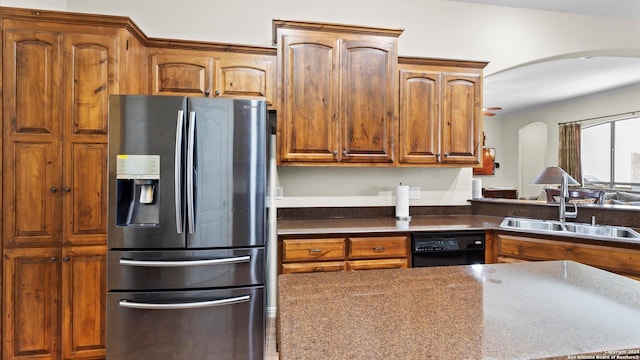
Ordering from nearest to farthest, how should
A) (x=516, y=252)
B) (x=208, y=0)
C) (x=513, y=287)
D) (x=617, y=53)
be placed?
1. (x=513, y=287)
2. (x=516, y=252)
3. (x=208, y=0)
4. (x=617, y=53)

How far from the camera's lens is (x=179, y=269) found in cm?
205

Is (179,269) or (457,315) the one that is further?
(179,269)

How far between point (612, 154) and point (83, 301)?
28.2ft

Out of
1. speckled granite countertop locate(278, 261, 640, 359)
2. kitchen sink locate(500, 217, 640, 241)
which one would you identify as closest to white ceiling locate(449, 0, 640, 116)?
kitchen sink locate(500, 217, 640, 241)

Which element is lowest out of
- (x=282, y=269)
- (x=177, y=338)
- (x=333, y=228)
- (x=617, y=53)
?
(x=177, y=338)

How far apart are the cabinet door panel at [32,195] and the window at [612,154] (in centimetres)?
842

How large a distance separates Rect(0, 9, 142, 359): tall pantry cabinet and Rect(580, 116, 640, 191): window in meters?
8.17

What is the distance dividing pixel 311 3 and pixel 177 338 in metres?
2.72

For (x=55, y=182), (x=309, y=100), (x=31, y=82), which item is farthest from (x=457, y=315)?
(x=31, y=82)

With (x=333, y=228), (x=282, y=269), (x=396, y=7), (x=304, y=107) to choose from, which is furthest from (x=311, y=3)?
(x=282, y=269)

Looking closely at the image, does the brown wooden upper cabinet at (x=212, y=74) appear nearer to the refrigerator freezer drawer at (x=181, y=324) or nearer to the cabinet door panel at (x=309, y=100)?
the cabinet door panel at (x=309, y=100)

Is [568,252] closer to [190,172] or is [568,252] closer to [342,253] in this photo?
[342,253]

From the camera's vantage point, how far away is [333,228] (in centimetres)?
252

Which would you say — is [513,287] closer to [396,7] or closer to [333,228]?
[333,228]
